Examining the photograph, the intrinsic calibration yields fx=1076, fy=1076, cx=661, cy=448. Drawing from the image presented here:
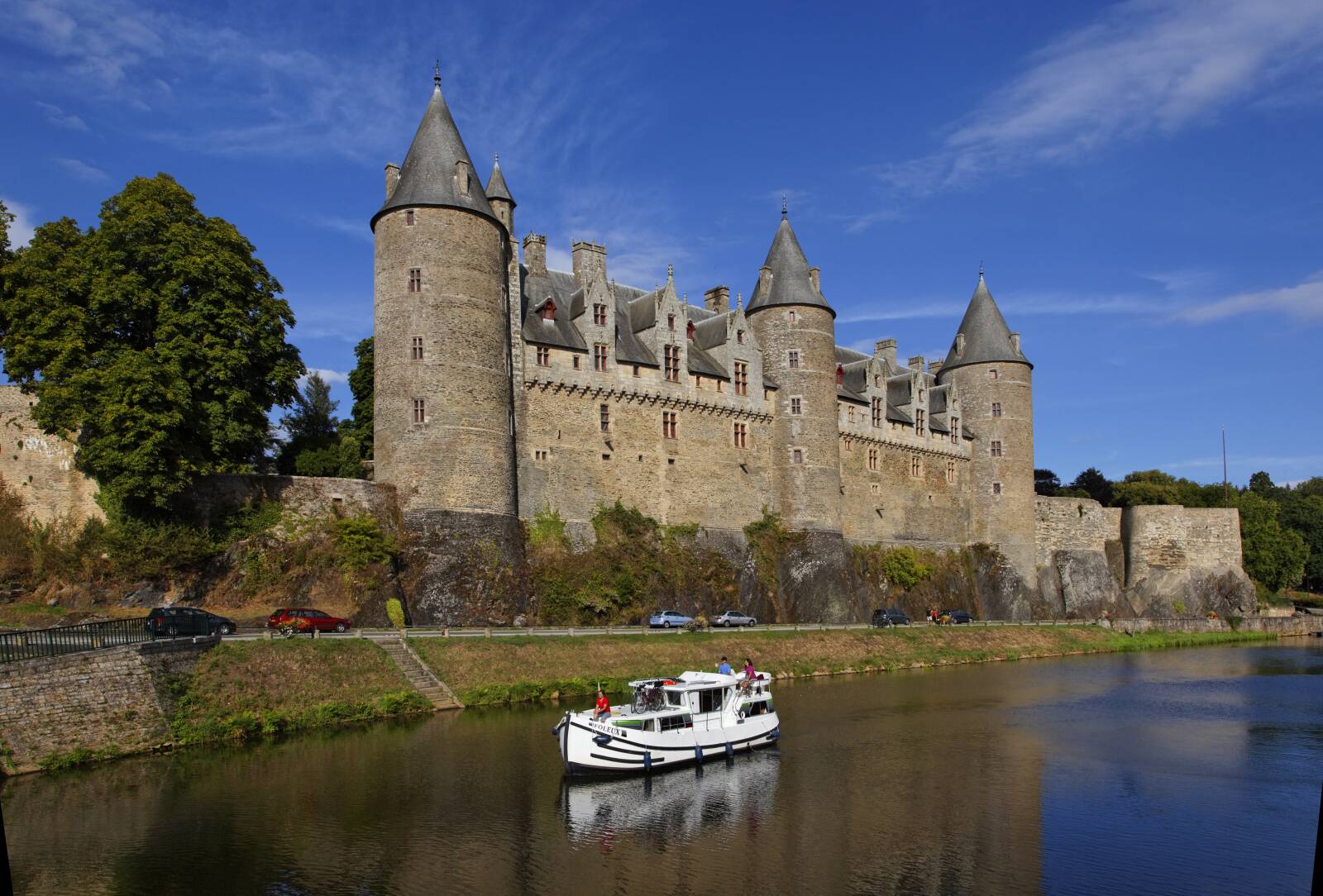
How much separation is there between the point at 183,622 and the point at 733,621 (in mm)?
24306

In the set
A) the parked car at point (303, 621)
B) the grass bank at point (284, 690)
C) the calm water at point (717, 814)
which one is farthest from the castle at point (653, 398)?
the calm water at point (717, 814)

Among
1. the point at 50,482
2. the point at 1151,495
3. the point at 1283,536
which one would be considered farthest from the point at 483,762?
the point at 1151,495

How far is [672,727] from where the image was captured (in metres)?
27.2

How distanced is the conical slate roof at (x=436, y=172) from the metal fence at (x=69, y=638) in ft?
68.6

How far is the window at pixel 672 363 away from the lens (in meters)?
53.8

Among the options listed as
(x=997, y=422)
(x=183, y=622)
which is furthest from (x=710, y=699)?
(x=997, y=422)

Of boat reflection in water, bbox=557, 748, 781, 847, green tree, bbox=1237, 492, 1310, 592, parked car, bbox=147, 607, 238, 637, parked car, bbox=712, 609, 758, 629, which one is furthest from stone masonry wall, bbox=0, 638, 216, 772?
green tree, bbox=1237, 492, 1310, 592

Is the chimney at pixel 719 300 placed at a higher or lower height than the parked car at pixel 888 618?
higher

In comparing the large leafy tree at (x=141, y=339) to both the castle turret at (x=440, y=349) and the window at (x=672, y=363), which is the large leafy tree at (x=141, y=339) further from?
the window at (x=672, y=363)

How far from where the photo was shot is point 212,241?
38500mm

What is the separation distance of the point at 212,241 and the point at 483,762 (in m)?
23.1

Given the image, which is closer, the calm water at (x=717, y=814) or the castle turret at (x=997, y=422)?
the calm water at (x=717, y=814)

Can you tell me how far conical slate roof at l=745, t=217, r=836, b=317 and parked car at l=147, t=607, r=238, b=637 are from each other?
35240 millimetres

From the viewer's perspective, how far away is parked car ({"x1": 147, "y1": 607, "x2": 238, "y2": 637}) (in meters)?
29.6
